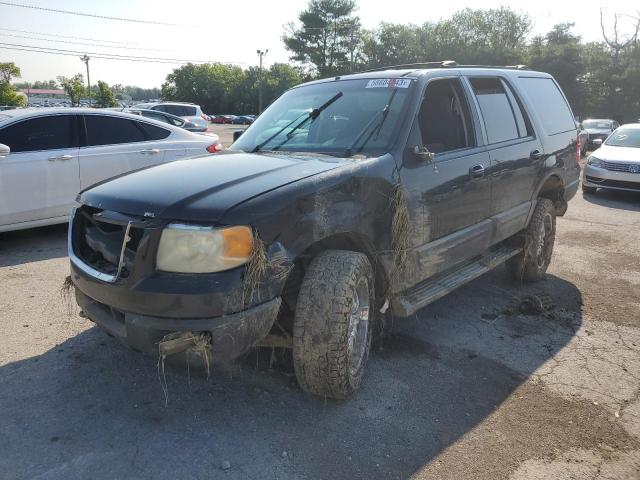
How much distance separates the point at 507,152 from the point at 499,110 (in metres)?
0.41

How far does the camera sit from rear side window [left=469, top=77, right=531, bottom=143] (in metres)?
4.42

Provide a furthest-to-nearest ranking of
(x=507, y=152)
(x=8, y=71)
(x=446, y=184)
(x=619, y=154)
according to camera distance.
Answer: (x=8, y=71) < (x=619, y=154) < (x=507, y=152) < (x=446, y=184)

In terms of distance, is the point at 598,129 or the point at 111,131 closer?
the point at 111,131

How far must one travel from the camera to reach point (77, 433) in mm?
2770

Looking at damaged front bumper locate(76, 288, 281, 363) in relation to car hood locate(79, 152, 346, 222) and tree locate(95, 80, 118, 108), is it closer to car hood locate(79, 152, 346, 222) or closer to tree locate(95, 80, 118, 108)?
car hood locate(79, 152, 346, 222)

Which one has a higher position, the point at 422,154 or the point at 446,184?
the point at 422,154

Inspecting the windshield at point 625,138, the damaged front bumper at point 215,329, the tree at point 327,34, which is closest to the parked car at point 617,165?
the windshield at point 625,138

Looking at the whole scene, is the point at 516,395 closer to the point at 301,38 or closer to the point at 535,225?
the point at 535,225

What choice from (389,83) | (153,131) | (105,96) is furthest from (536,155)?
(105,96)

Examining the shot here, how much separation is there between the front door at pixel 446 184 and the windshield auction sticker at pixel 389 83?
7.3 inches

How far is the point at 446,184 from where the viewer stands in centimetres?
375

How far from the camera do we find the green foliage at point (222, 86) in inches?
3369

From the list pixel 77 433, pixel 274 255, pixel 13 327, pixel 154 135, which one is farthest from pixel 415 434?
pixel 154 135

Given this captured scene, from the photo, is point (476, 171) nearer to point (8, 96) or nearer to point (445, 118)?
point (445, 118)
